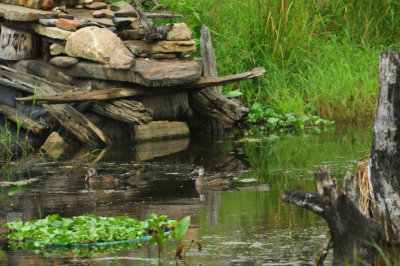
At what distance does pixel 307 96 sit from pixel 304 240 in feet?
35.8

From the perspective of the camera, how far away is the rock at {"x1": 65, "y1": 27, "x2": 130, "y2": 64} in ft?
53.5

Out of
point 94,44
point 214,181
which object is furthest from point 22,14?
point 214,181

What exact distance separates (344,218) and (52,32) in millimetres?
10934

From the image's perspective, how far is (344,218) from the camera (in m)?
7.19

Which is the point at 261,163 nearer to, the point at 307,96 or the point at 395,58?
the point at 307,96

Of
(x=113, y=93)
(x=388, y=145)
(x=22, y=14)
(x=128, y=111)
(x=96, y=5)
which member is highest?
(x=96, y=5)

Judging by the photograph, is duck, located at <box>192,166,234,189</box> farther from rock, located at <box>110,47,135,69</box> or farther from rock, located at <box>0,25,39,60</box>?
rock, located at <box>0,25,39,60</box>

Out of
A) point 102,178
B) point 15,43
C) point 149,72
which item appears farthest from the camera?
point 15,43

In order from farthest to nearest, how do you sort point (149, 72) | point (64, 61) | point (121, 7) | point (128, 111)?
1. point (121, 7)
2. point (64, 61)
3. point (128, 111)
4. point (149, 72)

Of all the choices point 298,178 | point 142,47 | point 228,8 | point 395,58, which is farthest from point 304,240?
point 228,8

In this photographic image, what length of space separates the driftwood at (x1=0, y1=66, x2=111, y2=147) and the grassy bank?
3570 mm

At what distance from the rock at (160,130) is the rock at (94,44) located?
67.2 inches

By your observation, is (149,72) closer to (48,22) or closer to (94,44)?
(94,44)

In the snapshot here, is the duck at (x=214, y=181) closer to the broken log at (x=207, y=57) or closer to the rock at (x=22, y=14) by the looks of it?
the broken log at (x=207, y=57)
